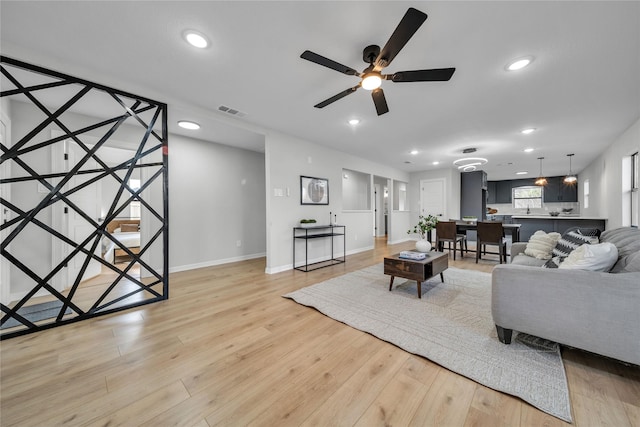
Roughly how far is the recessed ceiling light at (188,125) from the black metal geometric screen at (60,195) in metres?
0.43

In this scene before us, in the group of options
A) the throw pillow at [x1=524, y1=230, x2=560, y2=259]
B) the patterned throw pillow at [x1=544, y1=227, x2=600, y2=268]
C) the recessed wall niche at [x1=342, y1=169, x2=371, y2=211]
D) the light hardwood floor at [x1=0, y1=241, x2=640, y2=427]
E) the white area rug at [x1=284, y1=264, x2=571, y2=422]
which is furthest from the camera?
the recessed wall niche at [x1=342, y1=169, x2=371, y2=211]

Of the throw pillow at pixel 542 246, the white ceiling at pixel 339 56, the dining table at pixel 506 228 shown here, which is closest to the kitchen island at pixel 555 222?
the dining table at pixel 506 228

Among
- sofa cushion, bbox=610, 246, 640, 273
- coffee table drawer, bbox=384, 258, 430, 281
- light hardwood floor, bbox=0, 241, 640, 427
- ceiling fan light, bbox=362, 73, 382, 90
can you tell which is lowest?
light hardwood floor, bbox=0, 241, 640, 427

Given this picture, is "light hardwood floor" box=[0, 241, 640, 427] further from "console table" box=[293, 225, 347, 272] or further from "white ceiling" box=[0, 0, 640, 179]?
"white ceiling" box=[0, 0, 640, 179]

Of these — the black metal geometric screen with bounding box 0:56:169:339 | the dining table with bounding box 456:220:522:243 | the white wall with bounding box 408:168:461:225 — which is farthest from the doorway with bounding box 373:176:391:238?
the black metal geometric screen with bounding box 0:56:169:339

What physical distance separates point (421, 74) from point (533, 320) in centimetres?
206

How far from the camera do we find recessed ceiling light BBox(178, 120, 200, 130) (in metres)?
3.70

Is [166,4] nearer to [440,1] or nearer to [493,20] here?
[440,1]

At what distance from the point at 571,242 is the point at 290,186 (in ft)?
12.7

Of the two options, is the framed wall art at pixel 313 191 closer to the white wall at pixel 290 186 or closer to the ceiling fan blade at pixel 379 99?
the white wall at pixel 290 186

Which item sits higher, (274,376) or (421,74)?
(421,74)

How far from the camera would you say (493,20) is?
1.77 metres

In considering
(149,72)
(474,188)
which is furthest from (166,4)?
(474,188)

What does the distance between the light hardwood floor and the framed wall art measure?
2.75 metres
